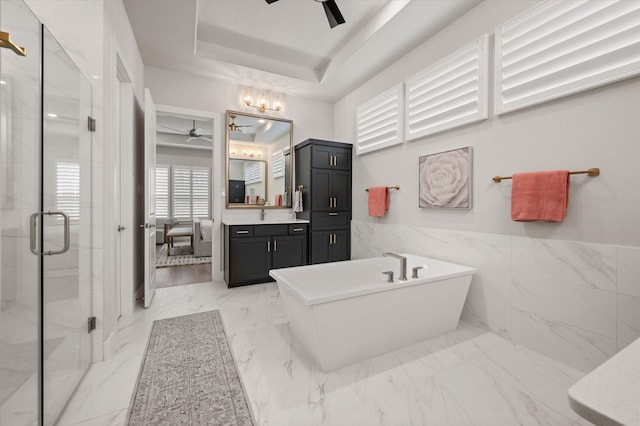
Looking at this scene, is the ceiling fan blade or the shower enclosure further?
the ceiling fan blade

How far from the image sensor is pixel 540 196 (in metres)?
1.98

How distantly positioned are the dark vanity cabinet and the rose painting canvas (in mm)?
1715

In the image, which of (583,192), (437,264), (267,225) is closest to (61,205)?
(267,225)

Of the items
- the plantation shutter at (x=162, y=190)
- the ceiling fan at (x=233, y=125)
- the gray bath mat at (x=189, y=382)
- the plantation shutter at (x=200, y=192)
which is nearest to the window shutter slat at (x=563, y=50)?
the gray bath mat at (x=189, y=382)

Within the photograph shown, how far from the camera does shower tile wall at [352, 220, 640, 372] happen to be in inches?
66.7

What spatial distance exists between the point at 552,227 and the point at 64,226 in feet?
9.95

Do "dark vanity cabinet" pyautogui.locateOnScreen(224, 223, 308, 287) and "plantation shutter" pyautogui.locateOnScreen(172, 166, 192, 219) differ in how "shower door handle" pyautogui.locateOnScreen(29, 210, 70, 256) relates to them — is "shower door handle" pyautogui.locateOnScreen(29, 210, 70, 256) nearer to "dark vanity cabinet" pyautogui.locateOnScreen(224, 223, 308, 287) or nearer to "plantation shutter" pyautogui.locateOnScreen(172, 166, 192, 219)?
"dark vanity cabinet" pyautogui.locateOnScreen(224, 223, 308, 287)

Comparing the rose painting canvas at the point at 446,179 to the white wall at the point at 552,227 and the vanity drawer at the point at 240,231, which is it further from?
the vanity drawer at the point at 240,231

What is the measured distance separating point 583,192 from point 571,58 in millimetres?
898

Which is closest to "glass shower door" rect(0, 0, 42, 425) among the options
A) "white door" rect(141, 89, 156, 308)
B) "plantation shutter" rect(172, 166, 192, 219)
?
"white door" rect(141, 89, 156, 308)

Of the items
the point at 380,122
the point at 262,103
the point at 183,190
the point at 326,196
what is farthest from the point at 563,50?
the point at 183,190

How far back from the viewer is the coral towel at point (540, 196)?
1.89m

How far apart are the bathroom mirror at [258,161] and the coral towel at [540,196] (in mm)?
A: 2968

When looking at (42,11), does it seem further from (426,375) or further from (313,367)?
(426,375)
